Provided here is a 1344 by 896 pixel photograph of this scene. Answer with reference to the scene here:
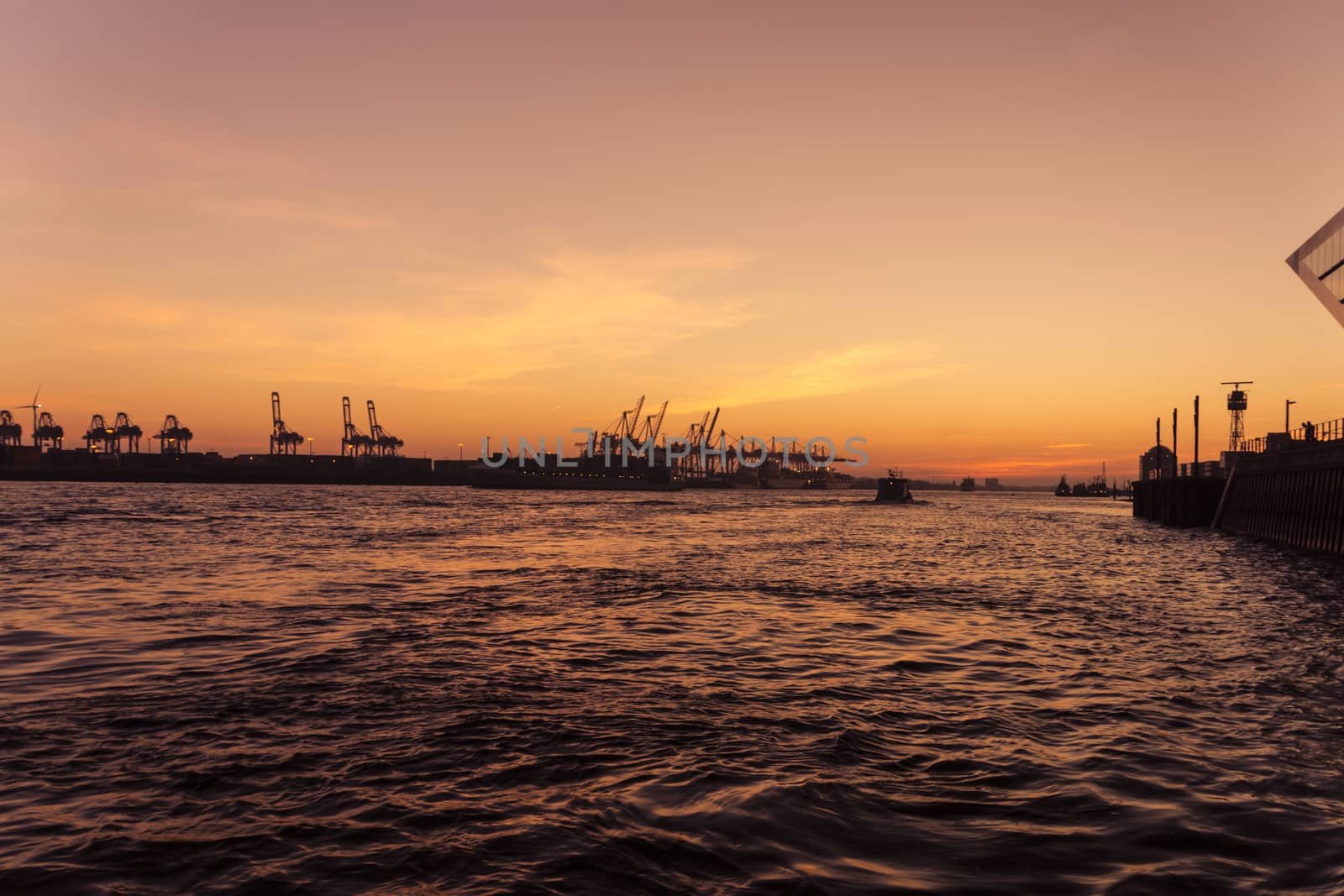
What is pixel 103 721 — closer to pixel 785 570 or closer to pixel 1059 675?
pixel 1059 675

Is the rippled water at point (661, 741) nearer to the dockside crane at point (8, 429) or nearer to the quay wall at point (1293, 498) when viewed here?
the quay wall at point (1293, 498)

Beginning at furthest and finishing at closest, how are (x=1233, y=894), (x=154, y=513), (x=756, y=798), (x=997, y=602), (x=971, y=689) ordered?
(x=154, y=513)
(x=997, y=602)
(x=971, y=689)
(x=756, y=798)
(x=1233, y=894)

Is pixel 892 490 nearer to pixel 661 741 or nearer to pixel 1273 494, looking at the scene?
pixel 1273 494

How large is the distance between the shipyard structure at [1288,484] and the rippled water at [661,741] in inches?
700

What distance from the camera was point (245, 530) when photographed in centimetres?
4212

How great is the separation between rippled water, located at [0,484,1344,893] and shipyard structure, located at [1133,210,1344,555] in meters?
17.8

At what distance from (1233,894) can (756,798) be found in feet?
10.8

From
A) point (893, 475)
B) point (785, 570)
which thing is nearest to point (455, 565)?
point (785, 570)

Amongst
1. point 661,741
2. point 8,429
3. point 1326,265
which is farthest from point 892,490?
point 8,429

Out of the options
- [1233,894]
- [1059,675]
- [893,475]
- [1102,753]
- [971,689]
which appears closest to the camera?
[1233,894]

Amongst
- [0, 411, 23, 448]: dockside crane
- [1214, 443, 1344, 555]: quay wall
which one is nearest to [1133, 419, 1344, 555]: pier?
[1214, 443, 1344, 555]: quay wall

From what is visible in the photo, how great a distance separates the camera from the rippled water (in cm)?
563

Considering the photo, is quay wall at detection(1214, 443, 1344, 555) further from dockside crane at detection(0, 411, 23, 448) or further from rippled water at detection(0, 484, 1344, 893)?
dockside crane at detection(0, 411, 23, 448)

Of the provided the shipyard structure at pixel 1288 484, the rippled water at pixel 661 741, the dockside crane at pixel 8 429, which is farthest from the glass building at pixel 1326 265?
the dockside crane at pixel 8 429
